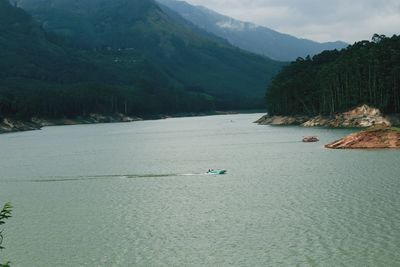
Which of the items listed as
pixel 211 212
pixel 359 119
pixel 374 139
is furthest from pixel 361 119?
pixel 211 212

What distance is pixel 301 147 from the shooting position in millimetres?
118250

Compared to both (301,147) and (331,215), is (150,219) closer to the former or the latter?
(331,215)

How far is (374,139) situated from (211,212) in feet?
207

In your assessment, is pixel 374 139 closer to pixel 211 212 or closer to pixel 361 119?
pixel 211 212

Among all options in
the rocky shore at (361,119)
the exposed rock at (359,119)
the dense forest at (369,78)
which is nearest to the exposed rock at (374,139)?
the rocky shore at (361,119)

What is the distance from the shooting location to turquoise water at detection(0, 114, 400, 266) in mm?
39219

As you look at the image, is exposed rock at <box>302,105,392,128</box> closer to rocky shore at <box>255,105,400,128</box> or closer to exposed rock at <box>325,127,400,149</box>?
rocky shore at <box>255,105,400,128</box>

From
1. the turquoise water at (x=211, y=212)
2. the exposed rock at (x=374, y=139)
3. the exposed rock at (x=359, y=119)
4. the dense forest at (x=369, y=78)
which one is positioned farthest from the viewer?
the dense forest at (x=369, y=78)

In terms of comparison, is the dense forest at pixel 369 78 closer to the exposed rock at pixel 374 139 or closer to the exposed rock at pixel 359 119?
the exposed rock at pixel 359 119

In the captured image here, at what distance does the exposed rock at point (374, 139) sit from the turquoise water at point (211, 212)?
5942 mm

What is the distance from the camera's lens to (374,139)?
107 m

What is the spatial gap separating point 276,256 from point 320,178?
121ft

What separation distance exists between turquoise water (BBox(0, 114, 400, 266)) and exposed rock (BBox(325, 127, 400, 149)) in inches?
234

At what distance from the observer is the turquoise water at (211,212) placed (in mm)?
39219
